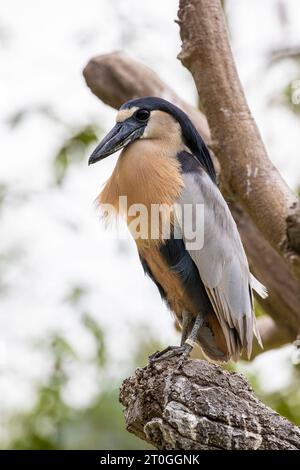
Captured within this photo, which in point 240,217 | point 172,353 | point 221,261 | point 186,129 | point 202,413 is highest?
point 240,217

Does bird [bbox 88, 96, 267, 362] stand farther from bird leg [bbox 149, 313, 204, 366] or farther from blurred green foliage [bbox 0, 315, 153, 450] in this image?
blurred green foliage [bbox 0, 315, 153, 450]

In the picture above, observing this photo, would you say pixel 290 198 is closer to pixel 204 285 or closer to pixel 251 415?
pixel 204 285

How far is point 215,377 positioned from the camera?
12.1 feet

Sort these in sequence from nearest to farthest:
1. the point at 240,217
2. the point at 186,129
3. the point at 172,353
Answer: the point at 172,353 < the point at 186,129 < the point at 240,217

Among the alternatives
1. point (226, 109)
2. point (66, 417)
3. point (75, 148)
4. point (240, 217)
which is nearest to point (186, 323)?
point (226, 109)

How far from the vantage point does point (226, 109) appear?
16.0ft

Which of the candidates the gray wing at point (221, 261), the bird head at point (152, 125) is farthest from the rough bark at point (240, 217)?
the bird head at point (152, 125)

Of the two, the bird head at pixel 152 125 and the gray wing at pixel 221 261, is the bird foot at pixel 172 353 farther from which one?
the bird head at pixel 152 125

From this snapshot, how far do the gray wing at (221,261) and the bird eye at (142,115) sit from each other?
39 cm

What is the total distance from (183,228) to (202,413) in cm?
117

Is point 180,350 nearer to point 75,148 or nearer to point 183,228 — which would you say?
point 183,228

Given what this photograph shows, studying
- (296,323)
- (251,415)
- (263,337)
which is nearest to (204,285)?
(251,415)

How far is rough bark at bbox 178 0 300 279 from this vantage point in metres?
4.77

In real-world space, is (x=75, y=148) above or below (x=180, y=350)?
above
